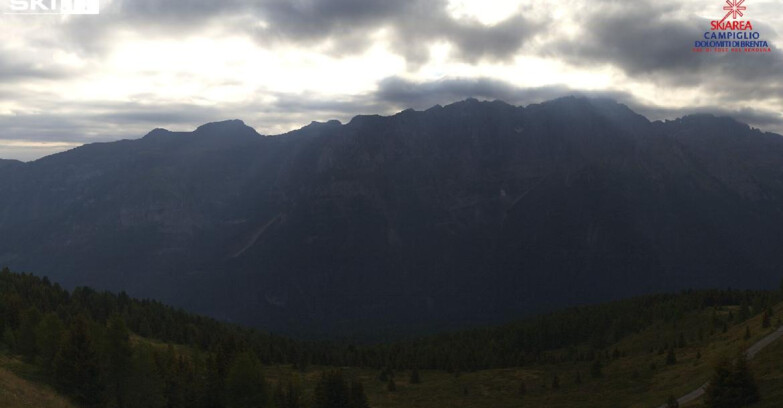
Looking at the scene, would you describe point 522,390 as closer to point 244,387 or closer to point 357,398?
point 357,398

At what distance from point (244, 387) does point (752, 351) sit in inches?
3055

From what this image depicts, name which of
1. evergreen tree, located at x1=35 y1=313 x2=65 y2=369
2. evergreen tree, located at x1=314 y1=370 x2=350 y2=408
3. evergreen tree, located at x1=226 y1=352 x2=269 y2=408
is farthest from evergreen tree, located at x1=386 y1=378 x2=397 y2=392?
evergreen tree, located at x1=35 y1=313 x2=65 y2=369

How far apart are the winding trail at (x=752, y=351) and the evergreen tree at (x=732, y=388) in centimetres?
1430

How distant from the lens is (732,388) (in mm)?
54531

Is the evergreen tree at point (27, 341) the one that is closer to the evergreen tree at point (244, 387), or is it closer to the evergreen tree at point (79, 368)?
the evergreen tree at point (79, 368)

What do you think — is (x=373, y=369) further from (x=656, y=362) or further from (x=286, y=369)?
(x=656, y=362)

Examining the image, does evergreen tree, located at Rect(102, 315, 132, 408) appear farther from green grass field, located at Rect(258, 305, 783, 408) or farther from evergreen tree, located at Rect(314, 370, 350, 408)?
evergreen tree, located at Rect(314, 370, 350, 408)

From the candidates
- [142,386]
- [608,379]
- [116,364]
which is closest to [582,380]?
[608,379]

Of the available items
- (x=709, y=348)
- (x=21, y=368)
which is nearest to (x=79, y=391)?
(x=21, y=368)

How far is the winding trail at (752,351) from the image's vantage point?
7030 cm

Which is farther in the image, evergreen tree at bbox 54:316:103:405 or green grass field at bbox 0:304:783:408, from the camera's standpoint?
evergreen tree at bbox 54:316:103:405

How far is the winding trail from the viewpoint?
70.3 metres

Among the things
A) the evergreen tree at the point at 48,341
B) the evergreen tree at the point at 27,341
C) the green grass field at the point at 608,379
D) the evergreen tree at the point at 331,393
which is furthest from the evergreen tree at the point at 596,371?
the evergreen tree at the point at 27,341

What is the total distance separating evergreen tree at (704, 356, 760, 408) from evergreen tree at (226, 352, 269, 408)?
6066cm
